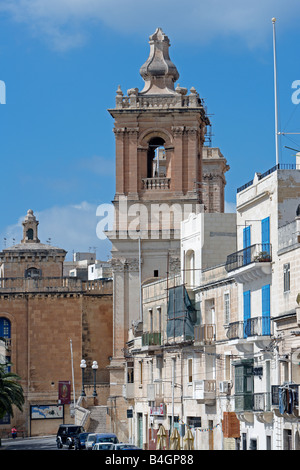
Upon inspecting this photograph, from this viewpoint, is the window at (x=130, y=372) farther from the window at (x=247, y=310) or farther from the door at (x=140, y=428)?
the window at (x=247, y=310)

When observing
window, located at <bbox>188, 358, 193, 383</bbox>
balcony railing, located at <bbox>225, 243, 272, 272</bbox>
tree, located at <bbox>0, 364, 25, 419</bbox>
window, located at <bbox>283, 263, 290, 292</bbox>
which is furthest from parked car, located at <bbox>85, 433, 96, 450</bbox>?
window, located at <bbox>283, 263, 290, 292</bbox>

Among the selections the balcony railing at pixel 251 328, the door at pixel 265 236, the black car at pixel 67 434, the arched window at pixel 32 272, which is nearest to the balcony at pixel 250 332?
the balcony railing at pixel 251 328

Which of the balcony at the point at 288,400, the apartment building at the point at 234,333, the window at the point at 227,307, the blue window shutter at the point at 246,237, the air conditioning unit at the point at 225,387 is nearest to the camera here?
the balcony at the point at 288,400

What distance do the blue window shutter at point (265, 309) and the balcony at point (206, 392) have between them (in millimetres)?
8761

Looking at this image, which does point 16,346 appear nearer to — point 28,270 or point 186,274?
point 28,270

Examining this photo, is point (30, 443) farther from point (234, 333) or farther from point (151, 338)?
point (234, 333)

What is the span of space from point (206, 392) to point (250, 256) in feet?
31.8

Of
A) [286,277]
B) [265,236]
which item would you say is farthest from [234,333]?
[286,277]

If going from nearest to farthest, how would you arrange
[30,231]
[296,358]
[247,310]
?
[296,358] < [247,310] < [30,231]

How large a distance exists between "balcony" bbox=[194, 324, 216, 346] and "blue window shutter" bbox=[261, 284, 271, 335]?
854cm

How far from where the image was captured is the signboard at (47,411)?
330ft

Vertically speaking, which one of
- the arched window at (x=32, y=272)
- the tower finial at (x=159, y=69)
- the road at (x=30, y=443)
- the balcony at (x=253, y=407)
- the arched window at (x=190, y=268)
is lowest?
the road at (x=30, y=443)

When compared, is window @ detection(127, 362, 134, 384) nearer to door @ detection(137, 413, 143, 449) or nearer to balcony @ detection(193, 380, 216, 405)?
door @ detection(137, 413, 143, 449)

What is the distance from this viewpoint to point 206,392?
6269 centimetres
